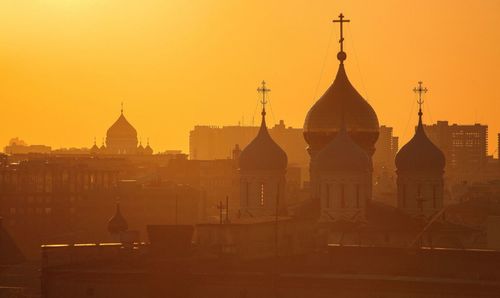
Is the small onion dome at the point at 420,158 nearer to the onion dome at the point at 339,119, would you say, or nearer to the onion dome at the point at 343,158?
the onion dome at the point at 339,119

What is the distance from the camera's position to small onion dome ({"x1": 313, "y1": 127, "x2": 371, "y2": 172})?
91.8 metres

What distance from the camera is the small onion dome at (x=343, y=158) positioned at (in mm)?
91750

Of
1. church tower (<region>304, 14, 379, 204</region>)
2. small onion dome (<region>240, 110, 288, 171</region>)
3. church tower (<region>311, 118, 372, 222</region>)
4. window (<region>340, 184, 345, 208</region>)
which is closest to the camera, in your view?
church tower (<region>311, 118, 372, 222</region>)

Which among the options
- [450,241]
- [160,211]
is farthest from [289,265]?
[160,211]

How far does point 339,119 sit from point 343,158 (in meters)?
4.30

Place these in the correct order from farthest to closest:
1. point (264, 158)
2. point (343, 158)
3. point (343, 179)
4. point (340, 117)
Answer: point (264, 158)
point (340, 117)
point (343, 179)
point (343, 158)

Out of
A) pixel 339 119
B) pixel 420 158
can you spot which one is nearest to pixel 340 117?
pixel 339 119

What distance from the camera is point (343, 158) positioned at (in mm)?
91750

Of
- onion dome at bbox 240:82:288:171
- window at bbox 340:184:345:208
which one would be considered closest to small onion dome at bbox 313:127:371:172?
window at bbox 340:184:345:208

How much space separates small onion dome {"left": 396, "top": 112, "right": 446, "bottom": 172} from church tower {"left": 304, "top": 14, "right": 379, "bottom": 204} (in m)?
1.40

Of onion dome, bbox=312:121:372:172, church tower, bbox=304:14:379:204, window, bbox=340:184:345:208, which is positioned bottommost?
window, bbox=340:184:345:208

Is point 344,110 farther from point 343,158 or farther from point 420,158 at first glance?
point 343,158

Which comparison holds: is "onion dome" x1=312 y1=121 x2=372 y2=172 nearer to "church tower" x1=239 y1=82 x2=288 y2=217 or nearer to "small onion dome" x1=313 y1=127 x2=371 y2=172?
"small onion dome" x1=313 y1=127 x2=371 y2=172

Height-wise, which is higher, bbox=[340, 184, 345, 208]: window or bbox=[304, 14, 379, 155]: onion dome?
bbox=[304, 14, 379, 155]: onion dome
